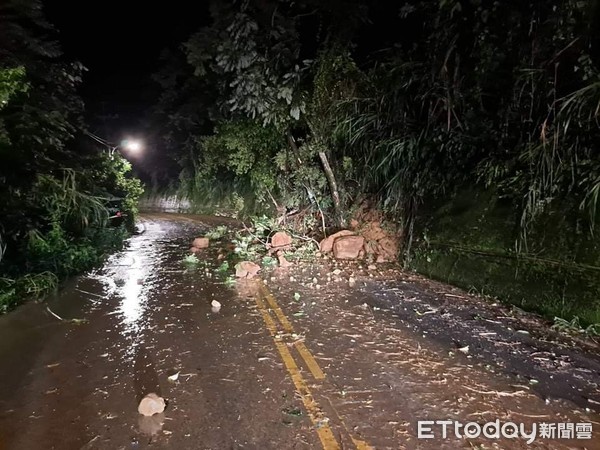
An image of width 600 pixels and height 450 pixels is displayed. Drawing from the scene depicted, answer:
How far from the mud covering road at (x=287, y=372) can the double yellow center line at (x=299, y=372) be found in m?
0.02

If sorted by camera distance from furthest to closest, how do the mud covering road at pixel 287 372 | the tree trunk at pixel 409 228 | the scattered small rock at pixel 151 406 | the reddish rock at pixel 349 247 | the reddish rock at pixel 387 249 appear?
the reddish rock at pixel 349 247 < the reddish rock at pixel 387 249 < the tree trunk at pixel 409 228 < the scattered small rock at pixel 151 406 < the mud covering road at pixel 287 372

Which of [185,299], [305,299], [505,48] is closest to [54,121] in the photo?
[185,299]

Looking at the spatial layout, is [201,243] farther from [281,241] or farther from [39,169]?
[39,169]

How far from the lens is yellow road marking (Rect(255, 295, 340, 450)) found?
3287 mm

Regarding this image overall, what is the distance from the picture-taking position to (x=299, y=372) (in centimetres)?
444

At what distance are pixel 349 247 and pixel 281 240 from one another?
2.26 m

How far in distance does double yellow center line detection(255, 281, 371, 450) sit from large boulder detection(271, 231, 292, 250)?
15.0 ft

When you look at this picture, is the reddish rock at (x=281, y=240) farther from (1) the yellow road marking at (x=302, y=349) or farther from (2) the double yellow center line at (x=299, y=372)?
(1) the yellow road marking at (x=302, y=349)

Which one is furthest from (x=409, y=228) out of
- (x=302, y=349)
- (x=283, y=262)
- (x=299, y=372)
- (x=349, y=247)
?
(x=299, y=372)

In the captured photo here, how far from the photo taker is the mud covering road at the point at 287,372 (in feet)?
11.2

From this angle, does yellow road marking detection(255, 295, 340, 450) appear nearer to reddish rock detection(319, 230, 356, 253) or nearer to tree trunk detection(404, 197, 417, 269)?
tree trunk detection(404, 197, 417, 269)

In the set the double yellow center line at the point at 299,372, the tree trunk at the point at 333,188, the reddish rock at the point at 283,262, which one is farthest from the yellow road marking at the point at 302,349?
the tree trunk at the point at 333,188

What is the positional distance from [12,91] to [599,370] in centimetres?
1008

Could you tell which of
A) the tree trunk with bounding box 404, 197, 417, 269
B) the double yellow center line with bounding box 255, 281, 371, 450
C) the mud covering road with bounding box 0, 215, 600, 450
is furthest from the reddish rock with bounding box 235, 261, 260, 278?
the tree trunk with bounding box 404, 197, 417, 269
